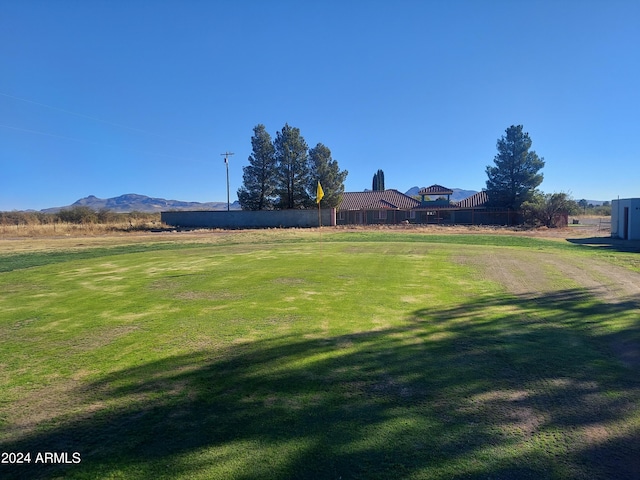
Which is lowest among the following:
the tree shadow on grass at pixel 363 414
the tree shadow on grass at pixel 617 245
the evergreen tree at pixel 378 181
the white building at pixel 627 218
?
the tree shadow on grass at pixel 363 414

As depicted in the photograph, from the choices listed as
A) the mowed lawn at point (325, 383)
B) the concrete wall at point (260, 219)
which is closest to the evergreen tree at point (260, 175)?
the concrete wall at point (260, 219)

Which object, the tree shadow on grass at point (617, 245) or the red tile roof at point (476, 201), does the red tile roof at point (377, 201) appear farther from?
the tree shadow on grass at point (617, 245)

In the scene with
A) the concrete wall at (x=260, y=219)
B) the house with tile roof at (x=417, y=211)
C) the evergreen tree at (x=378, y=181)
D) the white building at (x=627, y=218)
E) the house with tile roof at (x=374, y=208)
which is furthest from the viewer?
the evergreen tree at (x=378, y=181)

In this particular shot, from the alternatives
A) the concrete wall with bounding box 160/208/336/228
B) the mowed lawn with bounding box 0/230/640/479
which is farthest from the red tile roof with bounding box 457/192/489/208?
the mowed lawn with bounding box 0/230/640/479

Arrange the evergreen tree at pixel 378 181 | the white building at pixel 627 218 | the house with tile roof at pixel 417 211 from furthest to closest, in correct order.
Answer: the evergreen tree at pixel 378 181, the house with tile roof at pixel 417 211, the white building at pixel 627 218

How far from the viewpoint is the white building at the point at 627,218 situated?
2498 cm

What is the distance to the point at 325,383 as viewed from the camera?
4121 millimetres

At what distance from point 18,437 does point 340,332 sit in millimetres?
3905

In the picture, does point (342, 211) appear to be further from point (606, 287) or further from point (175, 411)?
point (175, 411)

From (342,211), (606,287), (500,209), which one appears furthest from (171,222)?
(606,287)

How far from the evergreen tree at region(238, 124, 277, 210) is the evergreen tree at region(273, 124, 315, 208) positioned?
1068 mm

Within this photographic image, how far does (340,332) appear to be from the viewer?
592 cm

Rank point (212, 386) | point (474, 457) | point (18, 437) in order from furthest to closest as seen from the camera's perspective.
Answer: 1. point (212, 386)
2. point (18, 437)
3. point (474, 457)

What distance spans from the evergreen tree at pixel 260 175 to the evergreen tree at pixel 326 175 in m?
5.90
